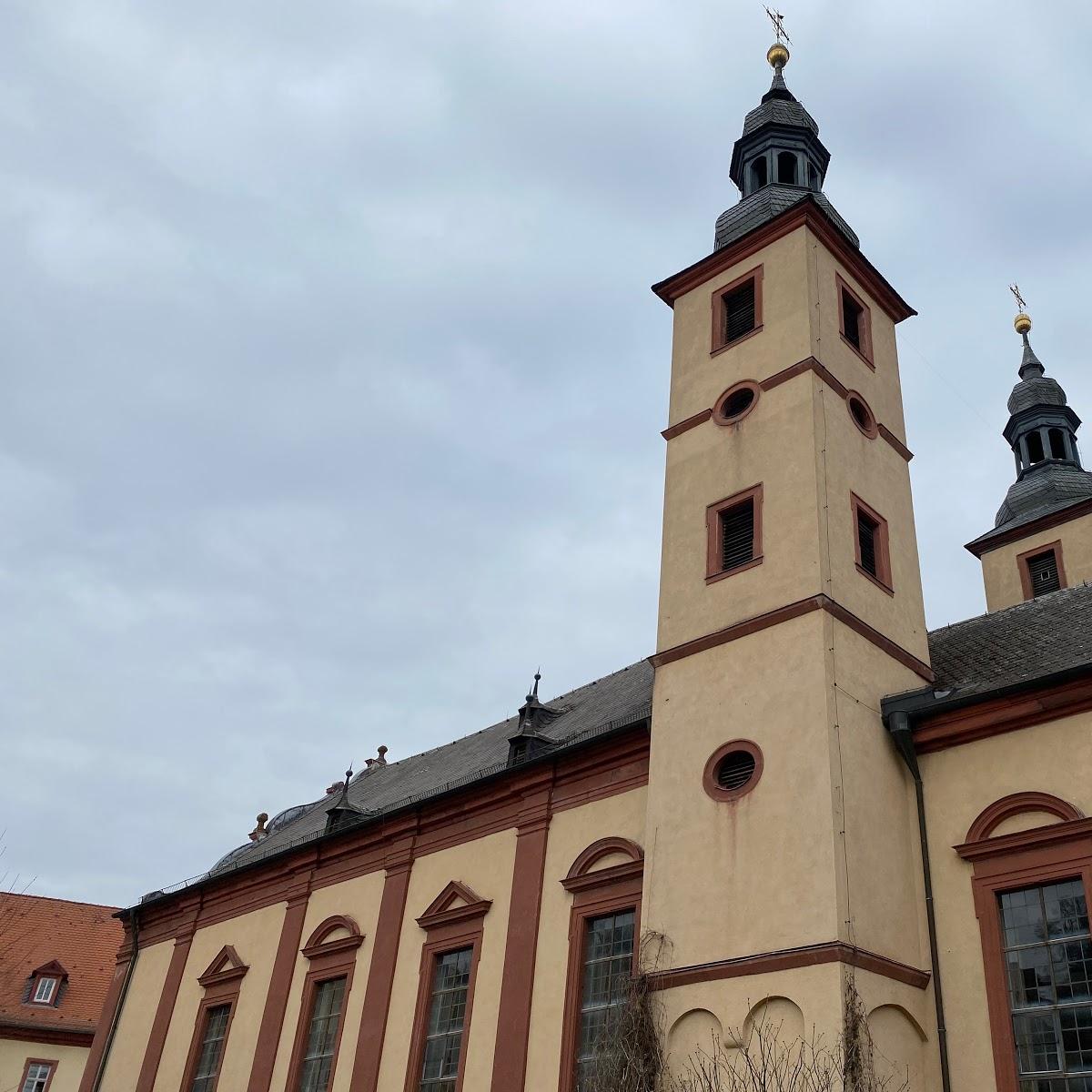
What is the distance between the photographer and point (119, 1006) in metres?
29.0

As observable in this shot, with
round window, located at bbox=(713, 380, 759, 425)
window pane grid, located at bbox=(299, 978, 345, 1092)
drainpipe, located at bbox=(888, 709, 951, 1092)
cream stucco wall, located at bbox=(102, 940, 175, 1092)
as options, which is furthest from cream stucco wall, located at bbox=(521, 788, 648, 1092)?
cream stucco wall, located at bbox=(102, 940, 175, 1092)

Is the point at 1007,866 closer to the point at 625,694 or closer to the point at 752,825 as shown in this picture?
the point at 752,825

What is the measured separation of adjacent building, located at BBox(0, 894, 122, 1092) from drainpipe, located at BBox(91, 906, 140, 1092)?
Result: 7678 mm

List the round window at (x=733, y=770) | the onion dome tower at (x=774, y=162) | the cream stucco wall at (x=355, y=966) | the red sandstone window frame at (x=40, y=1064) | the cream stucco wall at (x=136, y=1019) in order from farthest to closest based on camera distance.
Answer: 1. the red sandstone window frame at (x=40, y=1064)
2. the cream stucco wall at (x=136, y=1019)
3. the onion dome tower at (x=774, y=162)
4. the cream stucco wall at (x=355, y=966)
5. the round window at (x=733, y=770)

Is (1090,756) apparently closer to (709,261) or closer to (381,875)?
(709,261)

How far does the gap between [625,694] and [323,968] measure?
7.51 m

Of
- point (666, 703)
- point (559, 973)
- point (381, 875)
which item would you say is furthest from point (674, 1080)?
point (381, 875)

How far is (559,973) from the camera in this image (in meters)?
18.1

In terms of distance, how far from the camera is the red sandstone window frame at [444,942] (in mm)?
19828

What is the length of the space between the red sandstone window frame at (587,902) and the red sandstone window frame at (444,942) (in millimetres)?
2198

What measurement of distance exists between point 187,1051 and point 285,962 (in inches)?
146

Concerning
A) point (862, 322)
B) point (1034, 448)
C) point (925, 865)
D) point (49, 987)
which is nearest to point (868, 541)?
point (862, 322)

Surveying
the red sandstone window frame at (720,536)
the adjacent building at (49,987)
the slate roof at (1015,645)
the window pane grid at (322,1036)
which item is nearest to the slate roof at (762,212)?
the red sandstone window frame at (720,536)

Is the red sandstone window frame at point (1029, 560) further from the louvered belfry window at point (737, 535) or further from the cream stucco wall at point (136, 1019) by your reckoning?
the cream stucco wall at point (136, 1019)
